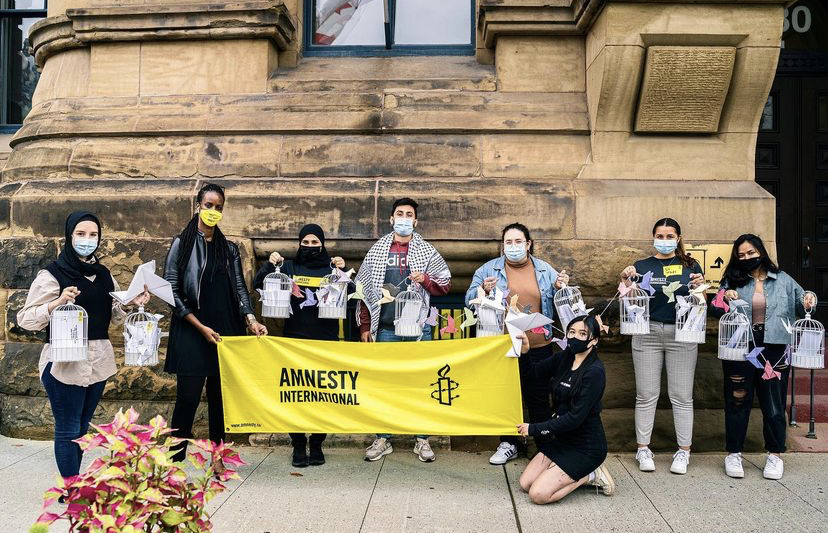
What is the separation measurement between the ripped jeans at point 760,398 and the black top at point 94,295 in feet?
15.9

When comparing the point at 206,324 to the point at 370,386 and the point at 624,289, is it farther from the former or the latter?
the point at 624,289

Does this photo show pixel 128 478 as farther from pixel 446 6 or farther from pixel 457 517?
pixel 446 6

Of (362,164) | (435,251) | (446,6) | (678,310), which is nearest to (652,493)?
(678,310)

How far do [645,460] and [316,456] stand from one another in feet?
8.81

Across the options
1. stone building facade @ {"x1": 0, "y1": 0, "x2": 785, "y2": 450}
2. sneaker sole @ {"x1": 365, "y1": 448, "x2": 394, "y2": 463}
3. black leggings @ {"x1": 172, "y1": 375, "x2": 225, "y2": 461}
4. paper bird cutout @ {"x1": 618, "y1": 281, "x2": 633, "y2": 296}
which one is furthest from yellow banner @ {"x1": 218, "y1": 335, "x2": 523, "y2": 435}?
stone building facade @ {"x1": 0, "y1": 0, "x2": 785, "y2": 450}

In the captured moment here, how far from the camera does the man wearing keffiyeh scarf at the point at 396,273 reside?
19.6ft

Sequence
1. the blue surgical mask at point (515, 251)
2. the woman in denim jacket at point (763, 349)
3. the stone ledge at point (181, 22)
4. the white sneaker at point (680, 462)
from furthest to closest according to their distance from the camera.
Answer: the stone ledge at point (181, 22)
the blue surgical mask at point (515, 251)
the white sneaker at point (680, 462)
the woman in denim jacket at point (763, 349)

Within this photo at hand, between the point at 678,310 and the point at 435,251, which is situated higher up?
the point at 435,251

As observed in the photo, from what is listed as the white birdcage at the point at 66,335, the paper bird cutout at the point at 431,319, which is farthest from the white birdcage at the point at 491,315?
the white birdcage at the point at 66,335

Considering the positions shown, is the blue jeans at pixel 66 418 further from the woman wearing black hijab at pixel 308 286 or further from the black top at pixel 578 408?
the black top at pixel 578 408

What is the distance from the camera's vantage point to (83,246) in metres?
4.98

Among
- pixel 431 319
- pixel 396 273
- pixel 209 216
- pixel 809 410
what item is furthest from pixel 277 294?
pixel 809 410

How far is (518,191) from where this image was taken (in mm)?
6637

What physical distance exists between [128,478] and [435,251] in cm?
374
